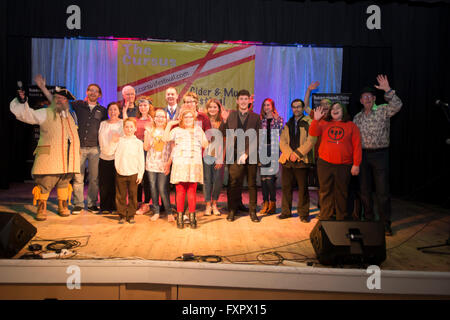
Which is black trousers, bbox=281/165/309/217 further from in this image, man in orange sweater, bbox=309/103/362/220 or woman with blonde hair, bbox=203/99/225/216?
woman with blonde hair, bbox=203/99/225/216

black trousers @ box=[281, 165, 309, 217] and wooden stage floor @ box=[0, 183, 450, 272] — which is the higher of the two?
black trousers @ box=[281, 165, 309, 217]

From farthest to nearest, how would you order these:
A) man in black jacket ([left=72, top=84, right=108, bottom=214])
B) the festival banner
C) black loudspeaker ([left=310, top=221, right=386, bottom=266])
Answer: the festival banner < man in black jacket ([left=72, top=84, right=108, bottom=214]) < black loudspeaker ([left=310, top=221, right=386, bottom=266])

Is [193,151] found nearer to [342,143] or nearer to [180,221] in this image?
[180,221]

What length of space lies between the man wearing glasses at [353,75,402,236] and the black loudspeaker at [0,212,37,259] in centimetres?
339

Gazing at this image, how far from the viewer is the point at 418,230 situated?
13.1 feet

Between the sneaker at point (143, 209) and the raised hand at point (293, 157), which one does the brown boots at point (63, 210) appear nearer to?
the sneaker at point (143, 209)

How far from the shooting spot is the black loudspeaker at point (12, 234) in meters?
2.64

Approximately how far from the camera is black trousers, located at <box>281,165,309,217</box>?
4203 millimetres

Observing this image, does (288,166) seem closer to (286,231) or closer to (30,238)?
(286,231)

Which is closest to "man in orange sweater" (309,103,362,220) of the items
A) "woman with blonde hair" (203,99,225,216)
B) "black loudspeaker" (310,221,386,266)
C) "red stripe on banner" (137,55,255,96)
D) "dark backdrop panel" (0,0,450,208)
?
"black loudspeaker" (310,221,386,266)

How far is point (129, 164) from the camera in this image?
150 inches

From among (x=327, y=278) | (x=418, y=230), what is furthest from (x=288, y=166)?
(x=327, y=278)

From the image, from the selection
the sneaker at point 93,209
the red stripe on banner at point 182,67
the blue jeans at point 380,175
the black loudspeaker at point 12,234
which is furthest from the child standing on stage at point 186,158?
the red stripe on banner at point 182,67

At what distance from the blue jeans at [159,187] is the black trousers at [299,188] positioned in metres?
1.44
